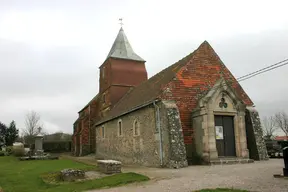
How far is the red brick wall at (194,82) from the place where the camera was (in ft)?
59.0

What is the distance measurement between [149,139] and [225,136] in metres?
4.79

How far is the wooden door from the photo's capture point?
56.9 feet

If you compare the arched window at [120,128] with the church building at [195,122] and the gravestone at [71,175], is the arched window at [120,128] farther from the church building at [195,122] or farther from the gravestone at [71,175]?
the gravestone at [71,175]

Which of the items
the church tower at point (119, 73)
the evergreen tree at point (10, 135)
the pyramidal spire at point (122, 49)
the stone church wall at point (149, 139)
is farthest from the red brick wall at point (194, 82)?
the evergreen tree at point (10, 135)

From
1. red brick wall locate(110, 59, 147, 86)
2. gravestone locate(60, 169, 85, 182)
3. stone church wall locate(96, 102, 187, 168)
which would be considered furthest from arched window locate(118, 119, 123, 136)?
gravestone locate(60, 169, 85, 182)

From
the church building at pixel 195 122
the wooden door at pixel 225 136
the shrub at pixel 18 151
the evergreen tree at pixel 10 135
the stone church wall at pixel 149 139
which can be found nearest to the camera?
the stone church wall at pixel 149 139

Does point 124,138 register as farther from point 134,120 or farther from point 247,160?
point 247,160

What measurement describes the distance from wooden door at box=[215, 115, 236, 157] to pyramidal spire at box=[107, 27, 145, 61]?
62.6 feet

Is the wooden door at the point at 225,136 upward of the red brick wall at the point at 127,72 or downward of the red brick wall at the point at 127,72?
downward

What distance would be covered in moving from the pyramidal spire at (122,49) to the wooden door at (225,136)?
1908 cm

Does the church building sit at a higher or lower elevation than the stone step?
higher

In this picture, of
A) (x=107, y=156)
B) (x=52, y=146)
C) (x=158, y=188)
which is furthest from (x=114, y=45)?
(x=158, y=188)

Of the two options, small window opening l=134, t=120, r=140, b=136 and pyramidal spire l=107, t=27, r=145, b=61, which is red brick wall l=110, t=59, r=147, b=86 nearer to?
pyramidal spire l=107, t=27, r=145, b=61

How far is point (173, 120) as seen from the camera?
1661 centimetres
